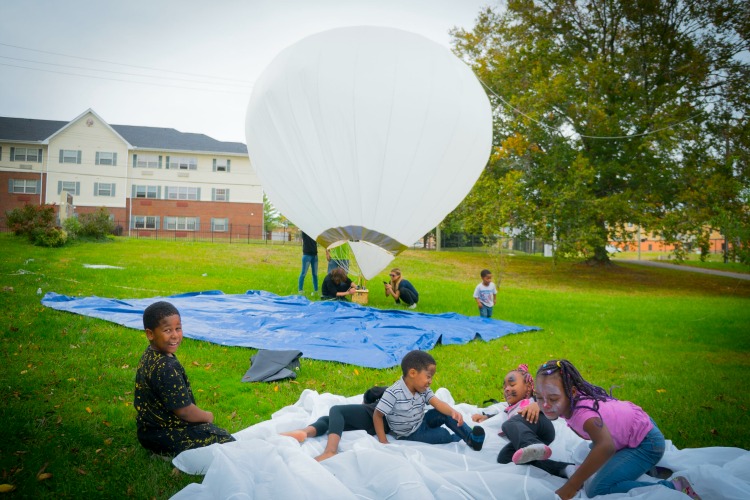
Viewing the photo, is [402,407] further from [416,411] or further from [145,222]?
[145,222]

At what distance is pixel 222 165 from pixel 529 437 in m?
39.9

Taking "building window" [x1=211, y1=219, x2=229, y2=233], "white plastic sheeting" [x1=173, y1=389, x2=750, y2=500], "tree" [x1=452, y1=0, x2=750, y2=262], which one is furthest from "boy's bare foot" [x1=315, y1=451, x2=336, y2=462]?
"building window" [x1=211, y1=219, x2=229, y2=233]

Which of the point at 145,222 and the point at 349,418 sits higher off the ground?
the point at 145,222

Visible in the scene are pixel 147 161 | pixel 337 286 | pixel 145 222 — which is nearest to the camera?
pixel 337 286

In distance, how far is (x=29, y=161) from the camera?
36.4 m

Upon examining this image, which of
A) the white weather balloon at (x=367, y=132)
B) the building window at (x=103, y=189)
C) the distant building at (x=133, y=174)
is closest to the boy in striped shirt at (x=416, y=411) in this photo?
the white weather balloon at (x=367, y=132)

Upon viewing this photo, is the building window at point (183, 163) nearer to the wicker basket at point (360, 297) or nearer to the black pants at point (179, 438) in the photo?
the wicker basket at point (360, 297)

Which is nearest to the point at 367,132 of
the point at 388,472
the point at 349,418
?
the point at 349,418

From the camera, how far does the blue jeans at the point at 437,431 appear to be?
4.20 metres

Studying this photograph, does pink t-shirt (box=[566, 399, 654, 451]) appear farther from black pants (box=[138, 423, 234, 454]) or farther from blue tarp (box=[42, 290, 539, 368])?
blue tarp (box=[42, 290, 539, 368])

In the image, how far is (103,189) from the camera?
124ft

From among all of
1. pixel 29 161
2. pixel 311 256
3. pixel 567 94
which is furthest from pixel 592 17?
pixel 29 161

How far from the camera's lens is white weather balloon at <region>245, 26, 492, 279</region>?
8336 millimetres

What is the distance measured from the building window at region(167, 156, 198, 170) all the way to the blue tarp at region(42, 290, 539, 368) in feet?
104
